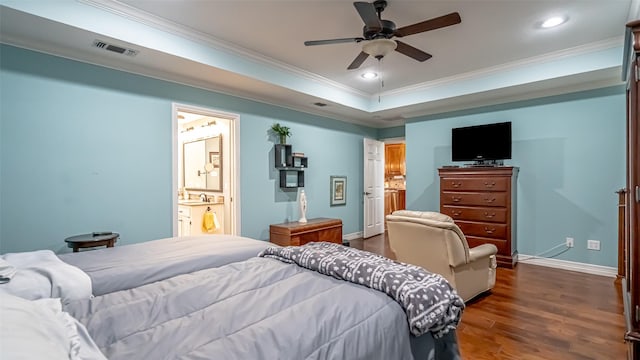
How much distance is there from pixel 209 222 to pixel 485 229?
13.4 feet

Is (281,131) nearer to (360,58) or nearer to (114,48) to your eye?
(360,58)

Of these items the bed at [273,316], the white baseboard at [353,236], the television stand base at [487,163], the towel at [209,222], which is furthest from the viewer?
the white baseboard at [353,236]

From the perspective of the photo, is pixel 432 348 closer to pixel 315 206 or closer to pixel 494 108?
pixel 315 206

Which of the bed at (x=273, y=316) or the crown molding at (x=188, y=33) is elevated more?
the crown molding at (x=188, y=33)

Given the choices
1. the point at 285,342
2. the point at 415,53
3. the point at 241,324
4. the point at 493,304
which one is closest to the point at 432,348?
the point at 285,342

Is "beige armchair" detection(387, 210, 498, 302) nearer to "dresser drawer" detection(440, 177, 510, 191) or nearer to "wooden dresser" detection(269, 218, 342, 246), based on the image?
"dresser drawer" detection(440, 177, 510, 191)

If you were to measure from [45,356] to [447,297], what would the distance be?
1372 mm

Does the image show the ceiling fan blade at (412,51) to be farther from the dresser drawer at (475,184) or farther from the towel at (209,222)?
the towel at (209,222)

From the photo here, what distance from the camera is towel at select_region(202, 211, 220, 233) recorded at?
4.91 metres

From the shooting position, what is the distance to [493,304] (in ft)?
10.0

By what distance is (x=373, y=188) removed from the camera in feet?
22.0

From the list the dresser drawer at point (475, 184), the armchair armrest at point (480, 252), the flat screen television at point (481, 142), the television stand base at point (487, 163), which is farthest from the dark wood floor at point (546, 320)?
the flat screen television at point (481, 142)

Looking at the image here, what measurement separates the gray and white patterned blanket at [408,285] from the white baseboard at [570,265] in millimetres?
3860

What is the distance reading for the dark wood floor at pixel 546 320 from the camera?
2240 millimetres
